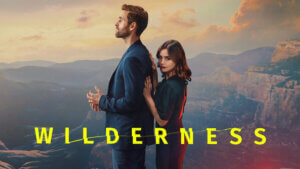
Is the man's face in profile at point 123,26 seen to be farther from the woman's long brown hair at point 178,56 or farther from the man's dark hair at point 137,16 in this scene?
the woman's long brown hair at point 178,56

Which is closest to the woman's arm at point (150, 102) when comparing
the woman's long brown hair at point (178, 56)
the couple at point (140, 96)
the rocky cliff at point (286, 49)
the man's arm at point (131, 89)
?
the couple at point (140, 96)

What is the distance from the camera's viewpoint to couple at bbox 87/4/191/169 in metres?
1.59

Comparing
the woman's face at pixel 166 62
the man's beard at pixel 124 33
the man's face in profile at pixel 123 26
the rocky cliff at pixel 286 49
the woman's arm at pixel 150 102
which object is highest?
the rocky cliff at pixel 286 49

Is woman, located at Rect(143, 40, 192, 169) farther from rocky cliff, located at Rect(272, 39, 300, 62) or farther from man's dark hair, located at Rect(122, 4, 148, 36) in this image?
rocky cliff, located at Rect(272, 39, 300, 62)

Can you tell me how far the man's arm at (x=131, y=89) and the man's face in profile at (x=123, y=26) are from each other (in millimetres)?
215

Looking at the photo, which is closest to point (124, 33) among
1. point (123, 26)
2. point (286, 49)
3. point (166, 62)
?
point (123, 26)

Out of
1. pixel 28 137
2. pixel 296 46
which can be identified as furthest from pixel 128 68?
pixel 296 46

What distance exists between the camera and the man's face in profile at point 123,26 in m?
1.69

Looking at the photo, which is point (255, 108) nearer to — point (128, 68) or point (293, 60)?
point (293, 60)

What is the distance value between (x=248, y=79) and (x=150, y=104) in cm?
582

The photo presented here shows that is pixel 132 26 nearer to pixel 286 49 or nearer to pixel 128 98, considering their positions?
pixel 128 98

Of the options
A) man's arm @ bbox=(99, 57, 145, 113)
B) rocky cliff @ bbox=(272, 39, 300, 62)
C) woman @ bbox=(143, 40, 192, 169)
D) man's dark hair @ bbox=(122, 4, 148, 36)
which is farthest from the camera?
rocky cliff @ bbox=(272, 39, 300, 62)

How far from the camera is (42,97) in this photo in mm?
6012

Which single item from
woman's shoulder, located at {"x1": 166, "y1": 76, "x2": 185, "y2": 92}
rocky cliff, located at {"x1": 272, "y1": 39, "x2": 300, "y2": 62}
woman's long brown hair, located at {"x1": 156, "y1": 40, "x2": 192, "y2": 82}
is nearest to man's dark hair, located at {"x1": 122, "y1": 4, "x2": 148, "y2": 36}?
woman's long brown hair, located at {"x1": 156, "y1": 40, "x2": 192, "y2": 82}
